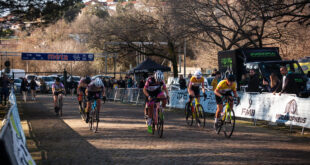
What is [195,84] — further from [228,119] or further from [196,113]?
[228,119]

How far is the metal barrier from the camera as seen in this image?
99.3 ft

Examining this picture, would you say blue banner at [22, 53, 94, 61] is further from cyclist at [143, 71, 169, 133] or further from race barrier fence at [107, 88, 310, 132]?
cyclist at [143, 71, 169, 133]

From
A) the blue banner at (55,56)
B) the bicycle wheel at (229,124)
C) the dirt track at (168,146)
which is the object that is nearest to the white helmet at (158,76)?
the dirt track at (168,146)

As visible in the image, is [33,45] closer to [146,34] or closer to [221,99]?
[146,34]

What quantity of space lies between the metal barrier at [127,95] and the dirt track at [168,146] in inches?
557

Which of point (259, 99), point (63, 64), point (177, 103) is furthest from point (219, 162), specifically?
point (63, 64)

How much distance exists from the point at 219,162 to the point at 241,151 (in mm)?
1539

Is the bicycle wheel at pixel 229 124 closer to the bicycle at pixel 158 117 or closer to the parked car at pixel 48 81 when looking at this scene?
the bicycle at pixel 158 117

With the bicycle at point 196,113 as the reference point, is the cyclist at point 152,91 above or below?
above

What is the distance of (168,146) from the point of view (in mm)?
11078

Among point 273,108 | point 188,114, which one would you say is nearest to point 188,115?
point 188,114

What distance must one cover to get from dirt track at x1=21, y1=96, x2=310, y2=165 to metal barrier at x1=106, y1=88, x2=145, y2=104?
14152mm

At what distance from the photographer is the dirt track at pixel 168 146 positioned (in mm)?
9336

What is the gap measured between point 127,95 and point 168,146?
71.0ft
